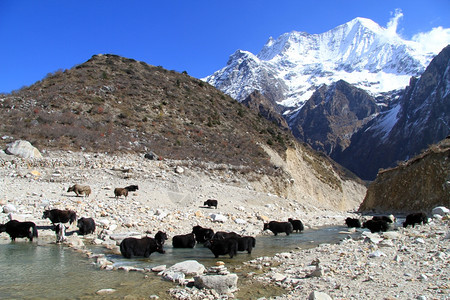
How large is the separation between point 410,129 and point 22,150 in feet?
510

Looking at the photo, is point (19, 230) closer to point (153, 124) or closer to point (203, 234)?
point (203, 234)

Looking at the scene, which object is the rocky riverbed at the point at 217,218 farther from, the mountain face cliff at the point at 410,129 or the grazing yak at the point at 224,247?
the mountain face cliff at the point at 410,129

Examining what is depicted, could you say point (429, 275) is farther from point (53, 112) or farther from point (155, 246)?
point (53, 112)

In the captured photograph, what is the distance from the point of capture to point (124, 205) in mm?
16469

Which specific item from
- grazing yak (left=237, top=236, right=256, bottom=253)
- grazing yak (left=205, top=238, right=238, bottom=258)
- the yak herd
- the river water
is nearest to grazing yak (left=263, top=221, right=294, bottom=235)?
the yak herd

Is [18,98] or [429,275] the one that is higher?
[18,98]

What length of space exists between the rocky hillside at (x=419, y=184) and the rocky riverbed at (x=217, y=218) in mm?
7331

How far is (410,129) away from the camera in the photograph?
144375 millimetres

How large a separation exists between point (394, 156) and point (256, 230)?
15324 cm

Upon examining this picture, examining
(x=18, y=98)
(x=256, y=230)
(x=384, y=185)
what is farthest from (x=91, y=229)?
(x=384, y=185)

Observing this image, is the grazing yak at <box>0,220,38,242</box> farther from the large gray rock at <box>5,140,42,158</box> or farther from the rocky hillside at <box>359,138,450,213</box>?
the rocky hillside at <box>359,138,450,213</box>

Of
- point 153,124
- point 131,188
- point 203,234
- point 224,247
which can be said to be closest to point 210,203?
point 131,188

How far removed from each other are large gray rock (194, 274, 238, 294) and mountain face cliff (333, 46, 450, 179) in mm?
132933

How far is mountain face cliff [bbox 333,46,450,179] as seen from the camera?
12862 cm
